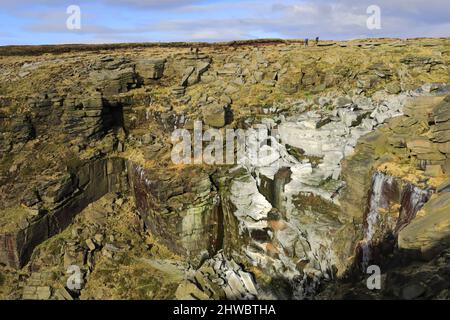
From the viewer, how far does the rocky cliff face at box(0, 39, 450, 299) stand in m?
12.2

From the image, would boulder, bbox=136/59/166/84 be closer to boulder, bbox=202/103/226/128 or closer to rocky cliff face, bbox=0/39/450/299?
rocky cliff face, bbox=0/39/450/299

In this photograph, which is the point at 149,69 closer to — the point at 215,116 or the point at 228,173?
the point at 215,116

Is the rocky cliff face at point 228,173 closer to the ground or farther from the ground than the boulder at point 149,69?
closer to the ground

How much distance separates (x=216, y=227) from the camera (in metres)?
15.4

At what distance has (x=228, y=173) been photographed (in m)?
15.6

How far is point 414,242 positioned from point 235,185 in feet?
24.0

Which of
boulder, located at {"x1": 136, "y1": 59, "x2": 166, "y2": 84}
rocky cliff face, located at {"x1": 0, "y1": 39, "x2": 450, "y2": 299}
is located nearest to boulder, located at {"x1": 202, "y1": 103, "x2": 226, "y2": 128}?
rocky cliff face, located at {"x1": 0, "y1": 39, "x2": 450, "y2": 299}

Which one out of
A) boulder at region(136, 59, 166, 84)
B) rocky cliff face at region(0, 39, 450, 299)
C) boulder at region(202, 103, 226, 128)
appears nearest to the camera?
rocky cliff face at region(0, 39, 450, 299)

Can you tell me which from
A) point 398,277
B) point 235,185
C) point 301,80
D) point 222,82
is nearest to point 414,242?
point 398,277

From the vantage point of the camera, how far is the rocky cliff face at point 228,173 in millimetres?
12172

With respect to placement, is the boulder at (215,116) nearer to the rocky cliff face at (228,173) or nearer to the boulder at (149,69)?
the rocky cliff face at (228,173)

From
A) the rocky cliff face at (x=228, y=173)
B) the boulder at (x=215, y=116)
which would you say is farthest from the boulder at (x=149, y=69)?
the boulder at (x=215, y=116)

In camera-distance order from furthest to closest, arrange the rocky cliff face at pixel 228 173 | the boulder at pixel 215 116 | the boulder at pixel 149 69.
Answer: the boulder at pixel 149 69 < the boulder at pixel 215 116 < the rocky cliff face at pixel 228 173

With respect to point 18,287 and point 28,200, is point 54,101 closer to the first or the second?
point 28,200
